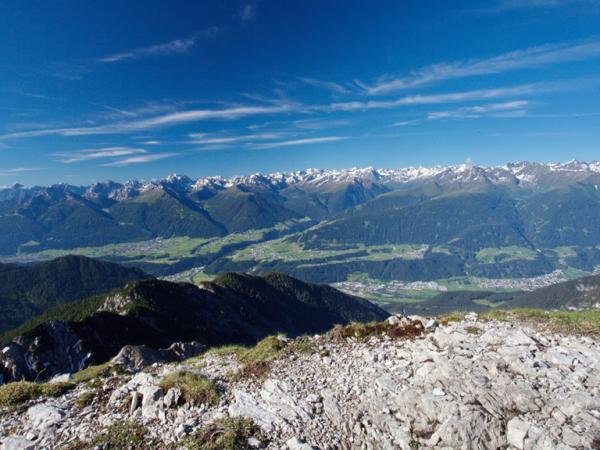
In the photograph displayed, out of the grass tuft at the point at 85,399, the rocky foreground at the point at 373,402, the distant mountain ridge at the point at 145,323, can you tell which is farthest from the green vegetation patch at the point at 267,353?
the distant mountain ridge at the point at 145,323

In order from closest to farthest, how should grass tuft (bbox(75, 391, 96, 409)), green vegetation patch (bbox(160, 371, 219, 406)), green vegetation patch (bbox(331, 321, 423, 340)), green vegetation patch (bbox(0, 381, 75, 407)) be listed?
1. green vegetation patch (bbox(160, 371, 219, 406))
2. grass tuft (bbox(75, 391, 96, 409))
3. green vegetation patch (bbox(0, 381, 75, 407))
4. green vegetation patch (bbox(331, 321, 423, 340))

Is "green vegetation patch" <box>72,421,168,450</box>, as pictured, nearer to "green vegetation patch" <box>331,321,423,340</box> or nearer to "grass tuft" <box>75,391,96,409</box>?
"grass tuft" <box>75,391,96,409</box>

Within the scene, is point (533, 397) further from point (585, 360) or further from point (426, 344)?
point (426, 344)

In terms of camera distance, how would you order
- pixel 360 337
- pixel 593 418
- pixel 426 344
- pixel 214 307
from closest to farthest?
pixel 593 418 → pixel 426 344 → pixel 360 337 → pixel 214 307

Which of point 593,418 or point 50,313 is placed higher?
point 593,418

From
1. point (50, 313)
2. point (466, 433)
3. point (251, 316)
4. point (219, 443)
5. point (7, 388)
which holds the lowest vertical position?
point (251, 316)

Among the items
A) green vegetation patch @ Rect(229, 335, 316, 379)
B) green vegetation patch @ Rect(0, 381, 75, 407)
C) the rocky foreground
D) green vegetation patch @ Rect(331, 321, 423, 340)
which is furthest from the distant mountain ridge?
the rocky foreground

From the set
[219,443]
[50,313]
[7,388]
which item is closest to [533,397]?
[219,443]
